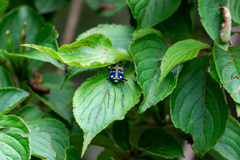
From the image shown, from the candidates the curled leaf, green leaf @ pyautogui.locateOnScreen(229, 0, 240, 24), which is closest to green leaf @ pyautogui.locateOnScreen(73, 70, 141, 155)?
the curled leaf

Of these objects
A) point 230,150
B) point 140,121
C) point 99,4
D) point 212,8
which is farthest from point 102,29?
point 99,4

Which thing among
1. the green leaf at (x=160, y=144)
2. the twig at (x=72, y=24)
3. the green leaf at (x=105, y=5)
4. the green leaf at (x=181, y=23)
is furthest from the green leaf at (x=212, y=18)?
the twig at (x=72, y=24)

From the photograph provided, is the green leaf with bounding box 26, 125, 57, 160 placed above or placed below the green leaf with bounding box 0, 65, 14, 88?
below

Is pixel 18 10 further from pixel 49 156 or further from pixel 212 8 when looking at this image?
pixel 212 8

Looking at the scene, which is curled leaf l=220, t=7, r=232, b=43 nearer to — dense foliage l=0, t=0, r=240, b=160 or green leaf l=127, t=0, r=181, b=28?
dense foliage l=0, t=0, r=240, b=160

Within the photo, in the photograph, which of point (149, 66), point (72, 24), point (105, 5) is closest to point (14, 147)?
point (149, 66)

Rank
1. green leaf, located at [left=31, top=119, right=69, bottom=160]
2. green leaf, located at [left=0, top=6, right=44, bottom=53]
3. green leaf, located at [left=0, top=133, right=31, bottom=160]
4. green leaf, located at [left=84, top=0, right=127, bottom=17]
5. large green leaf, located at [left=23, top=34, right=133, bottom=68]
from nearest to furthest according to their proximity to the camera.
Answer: green leaf, located at [left=0, top=133, right=31, bottom=160] < large green leaf, located at [left=23, top=34, right=133, bottom=68] < green leaf, located at [left=31, top=119, right=69, bottom=160] < green leaf, located at [left=0, top=6, right=44, bottom=53] < green leaf, located at [left=84, top=0, right=127, bottom=17]

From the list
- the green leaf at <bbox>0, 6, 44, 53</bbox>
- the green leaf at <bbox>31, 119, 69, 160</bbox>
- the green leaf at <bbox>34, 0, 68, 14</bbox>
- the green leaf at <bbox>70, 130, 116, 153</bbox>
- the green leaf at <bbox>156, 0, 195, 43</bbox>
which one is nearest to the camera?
the green leaf at <bbox>31, 119, 69, 160</bbox>
